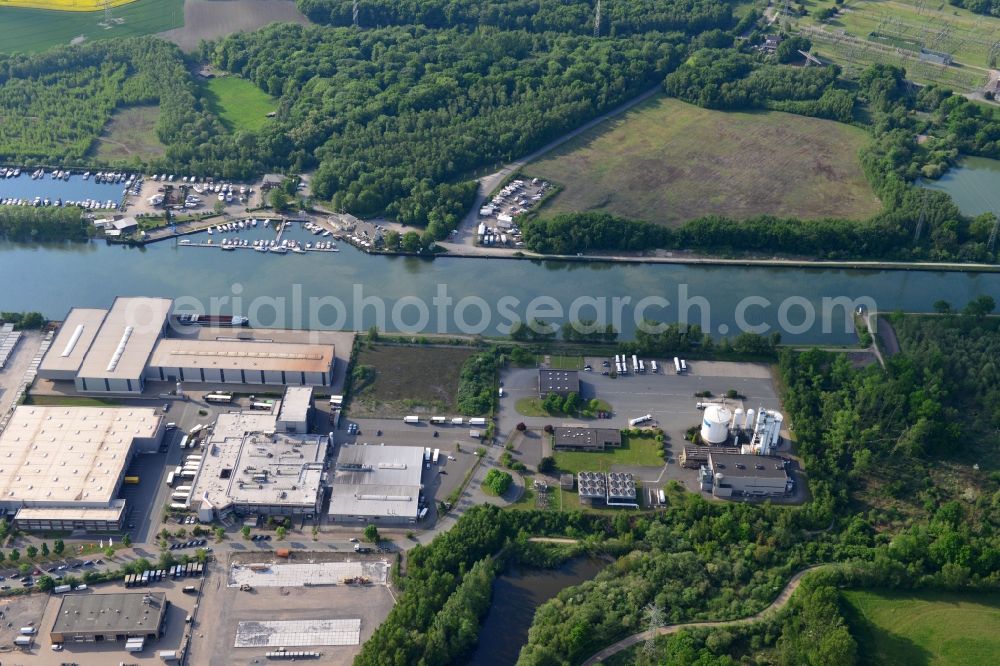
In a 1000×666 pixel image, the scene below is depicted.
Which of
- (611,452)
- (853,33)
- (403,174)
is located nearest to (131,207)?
(403,174)

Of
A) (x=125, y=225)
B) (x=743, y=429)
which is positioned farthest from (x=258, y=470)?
(x=125, y=225)

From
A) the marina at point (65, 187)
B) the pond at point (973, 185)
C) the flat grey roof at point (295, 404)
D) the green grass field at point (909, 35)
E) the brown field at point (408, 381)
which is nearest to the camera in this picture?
the flat grey roof at point (295, 404)

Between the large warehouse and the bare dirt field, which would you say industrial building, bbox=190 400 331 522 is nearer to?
the large warehouse

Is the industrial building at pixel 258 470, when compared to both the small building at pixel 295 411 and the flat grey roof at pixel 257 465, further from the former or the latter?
the small building at pixel 295 411

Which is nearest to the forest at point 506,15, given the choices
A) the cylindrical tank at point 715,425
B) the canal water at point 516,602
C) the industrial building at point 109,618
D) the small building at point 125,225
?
the small building at point 125,225

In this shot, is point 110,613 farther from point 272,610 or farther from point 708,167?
point 708,167

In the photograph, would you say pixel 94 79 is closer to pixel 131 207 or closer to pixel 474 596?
pixel 131 207
